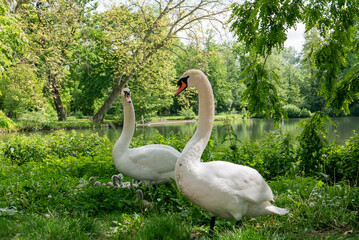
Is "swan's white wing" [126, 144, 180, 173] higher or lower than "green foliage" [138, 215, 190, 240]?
higher

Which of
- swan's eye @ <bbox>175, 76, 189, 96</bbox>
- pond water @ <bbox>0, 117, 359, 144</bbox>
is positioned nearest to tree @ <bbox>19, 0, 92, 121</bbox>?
pond water @ <bbox>0, 117, 359, 144</bbox>

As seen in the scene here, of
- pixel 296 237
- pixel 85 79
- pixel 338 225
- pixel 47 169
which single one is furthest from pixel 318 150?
pixel 85 79

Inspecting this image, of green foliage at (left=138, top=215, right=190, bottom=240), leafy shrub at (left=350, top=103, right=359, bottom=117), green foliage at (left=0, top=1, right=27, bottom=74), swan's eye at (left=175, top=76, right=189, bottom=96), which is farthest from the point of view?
leafy shrub at (left=350, top=103, right=359, bottom=117)

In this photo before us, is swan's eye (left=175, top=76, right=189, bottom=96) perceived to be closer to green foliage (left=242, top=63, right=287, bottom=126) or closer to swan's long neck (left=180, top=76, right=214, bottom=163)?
swan's long neck (left=180, top=76, right=214, bottom=163)

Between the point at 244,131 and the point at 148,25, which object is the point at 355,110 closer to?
the point at 244,131

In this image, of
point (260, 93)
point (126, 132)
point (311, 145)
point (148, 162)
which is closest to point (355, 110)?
point (311, 145)

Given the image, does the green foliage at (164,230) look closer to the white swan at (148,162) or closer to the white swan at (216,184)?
the white swan at (216,184)

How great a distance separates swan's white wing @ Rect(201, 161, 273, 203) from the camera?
3012 millimetres

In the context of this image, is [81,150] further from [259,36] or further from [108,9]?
[108,9]

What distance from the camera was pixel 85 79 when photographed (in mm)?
36125

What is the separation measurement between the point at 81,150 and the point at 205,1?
43.2 feet

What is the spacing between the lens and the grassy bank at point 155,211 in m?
3.19

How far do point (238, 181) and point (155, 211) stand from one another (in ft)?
4.85

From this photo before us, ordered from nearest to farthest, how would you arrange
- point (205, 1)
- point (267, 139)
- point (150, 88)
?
point (267, 139) < point (205, 1) < point (150, 88)
